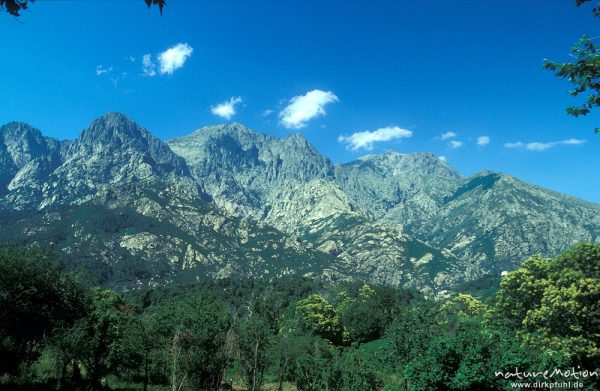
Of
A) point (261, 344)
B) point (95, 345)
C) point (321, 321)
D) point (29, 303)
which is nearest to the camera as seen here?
point (95, 345)

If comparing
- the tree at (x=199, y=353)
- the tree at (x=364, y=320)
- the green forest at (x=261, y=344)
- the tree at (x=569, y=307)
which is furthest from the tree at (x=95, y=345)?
the tree at (x=364, y=320)

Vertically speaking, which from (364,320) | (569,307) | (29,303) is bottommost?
(364,320)

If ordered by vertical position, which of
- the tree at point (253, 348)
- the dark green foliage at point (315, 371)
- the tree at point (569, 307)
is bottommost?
the dark green foliage at point (315, 371)

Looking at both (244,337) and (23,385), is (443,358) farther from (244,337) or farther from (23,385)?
(23,385)

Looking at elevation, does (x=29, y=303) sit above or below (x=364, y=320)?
above

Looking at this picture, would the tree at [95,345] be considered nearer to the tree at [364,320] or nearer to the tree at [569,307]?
the tree at [569,307]

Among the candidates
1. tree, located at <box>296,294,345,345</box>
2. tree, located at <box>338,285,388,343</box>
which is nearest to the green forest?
tree, located at <box>296,294,345,345</box>

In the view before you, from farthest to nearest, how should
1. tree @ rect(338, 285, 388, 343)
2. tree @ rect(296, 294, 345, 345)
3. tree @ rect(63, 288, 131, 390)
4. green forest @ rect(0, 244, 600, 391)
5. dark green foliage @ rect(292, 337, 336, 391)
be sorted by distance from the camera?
1. tree @ rect(338, 285, 388, 343)
2. tree @ rect(296, 294, 345, 345)
3. dark green foliage @ rect(292, 337, 336, 391)
4. tree @ rect(63, 288, 131, 390)
5. green forest @ rect(0, 244, 600, 391)

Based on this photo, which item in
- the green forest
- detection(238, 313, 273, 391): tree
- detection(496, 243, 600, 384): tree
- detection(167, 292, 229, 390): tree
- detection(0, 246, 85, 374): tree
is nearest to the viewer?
the green forest

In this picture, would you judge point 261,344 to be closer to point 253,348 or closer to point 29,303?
point 253,348

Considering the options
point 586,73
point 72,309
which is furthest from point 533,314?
point 72,309

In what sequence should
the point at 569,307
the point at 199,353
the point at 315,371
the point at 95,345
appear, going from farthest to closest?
the point at 315,371, the point at 199,353, the point at 95,345, the point at 569,307

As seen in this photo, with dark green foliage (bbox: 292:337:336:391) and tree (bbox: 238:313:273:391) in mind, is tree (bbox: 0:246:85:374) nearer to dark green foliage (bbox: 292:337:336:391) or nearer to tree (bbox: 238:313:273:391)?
tree (bbox: 238:313:273:391)

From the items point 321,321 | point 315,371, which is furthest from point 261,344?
point 321,321
